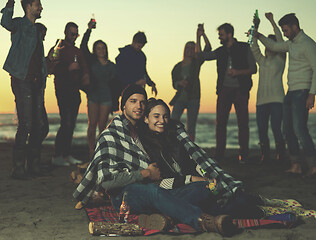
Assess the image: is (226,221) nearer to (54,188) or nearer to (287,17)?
(54,188)

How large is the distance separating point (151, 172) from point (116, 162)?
12.4 inches

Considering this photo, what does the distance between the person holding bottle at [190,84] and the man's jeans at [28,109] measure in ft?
8.59

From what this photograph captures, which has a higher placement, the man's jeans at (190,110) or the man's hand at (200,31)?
the man's hand at (200,31)

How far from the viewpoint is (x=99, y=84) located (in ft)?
21.4

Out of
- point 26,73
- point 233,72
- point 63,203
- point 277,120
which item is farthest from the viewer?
point 233,72

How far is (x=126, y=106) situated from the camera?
12.0ft

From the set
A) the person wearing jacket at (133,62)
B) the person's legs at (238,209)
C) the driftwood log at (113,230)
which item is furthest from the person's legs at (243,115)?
the driftwood log at (113,230)

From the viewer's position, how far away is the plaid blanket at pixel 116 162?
331cm

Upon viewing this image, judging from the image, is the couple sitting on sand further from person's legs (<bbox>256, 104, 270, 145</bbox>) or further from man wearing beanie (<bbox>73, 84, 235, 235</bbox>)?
person's legs (<bbox>256, 104, 270, 145</bbox>)

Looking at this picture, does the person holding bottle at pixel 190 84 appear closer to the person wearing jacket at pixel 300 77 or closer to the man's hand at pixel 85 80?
the man's hand at pixel 85 80

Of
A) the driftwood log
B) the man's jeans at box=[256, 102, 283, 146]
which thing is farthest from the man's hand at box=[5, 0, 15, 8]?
the man's jeans at box=[256, 102, 283, 146]

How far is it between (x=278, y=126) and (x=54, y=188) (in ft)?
11.6

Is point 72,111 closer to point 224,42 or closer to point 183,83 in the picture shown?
point 183,83

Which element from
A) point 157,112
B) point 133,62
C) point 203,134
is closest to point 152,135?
point 157,112
